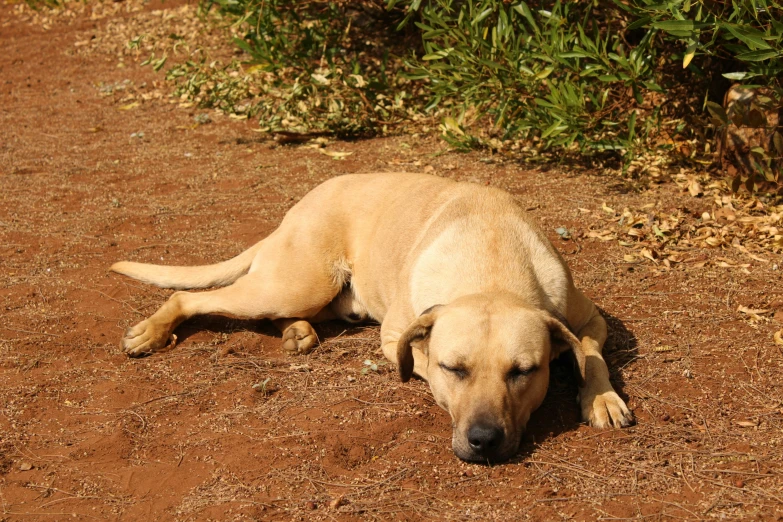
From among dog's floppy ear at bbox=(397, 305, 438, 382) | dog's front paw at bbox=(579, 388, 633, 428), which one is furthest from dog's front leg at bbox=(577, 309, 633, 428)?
dog's floppy ear at bbox=(397, 305, 438, 382)

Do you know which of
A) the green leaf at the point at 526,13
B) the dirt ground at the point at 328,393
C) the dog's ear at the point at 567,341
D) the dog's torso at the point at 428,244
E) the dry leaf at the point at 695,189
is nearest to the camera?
the dirt ground at the point at 328,393

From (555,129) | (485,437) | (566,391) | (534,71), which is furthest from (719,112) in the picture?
(485,437)

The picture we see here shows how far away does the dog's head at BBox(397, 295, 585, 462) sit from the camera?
3.50 metres

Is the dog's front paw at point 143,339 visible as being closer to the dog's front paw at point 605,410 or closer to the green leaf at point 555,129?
the dog's front paw at point 605,410

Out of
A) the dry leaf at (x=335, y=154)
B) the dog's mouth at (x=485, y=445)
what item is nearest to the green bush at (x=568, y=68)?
the dry leaf at (x=335, y=154)

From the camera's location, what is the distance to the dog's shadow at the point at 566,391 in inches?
150

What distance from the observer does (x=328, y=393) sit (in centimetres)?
436

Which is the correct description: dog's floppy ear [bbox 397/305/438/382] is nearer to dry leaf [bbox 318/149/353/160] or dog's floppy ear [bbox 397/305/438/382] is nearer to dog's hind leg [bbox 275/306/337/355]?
dog's hind leg [bbox 275/306/337/355]

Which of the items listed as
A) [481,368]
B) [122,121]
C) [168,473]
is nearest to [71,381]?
[168,473]

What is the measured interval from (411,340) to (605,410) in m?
0.98

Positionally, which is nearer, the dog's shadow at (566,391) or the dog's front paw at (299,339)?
the dog's shadow at (566,391)

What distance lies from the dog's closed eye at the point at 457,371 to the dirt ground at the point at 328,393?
355 millimetres

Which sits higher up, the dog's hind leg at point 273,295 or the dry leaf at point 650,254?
the dry leaf at point 650,254

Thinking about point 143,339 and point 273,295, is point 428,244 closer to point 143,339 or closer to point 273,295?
point 273,295
